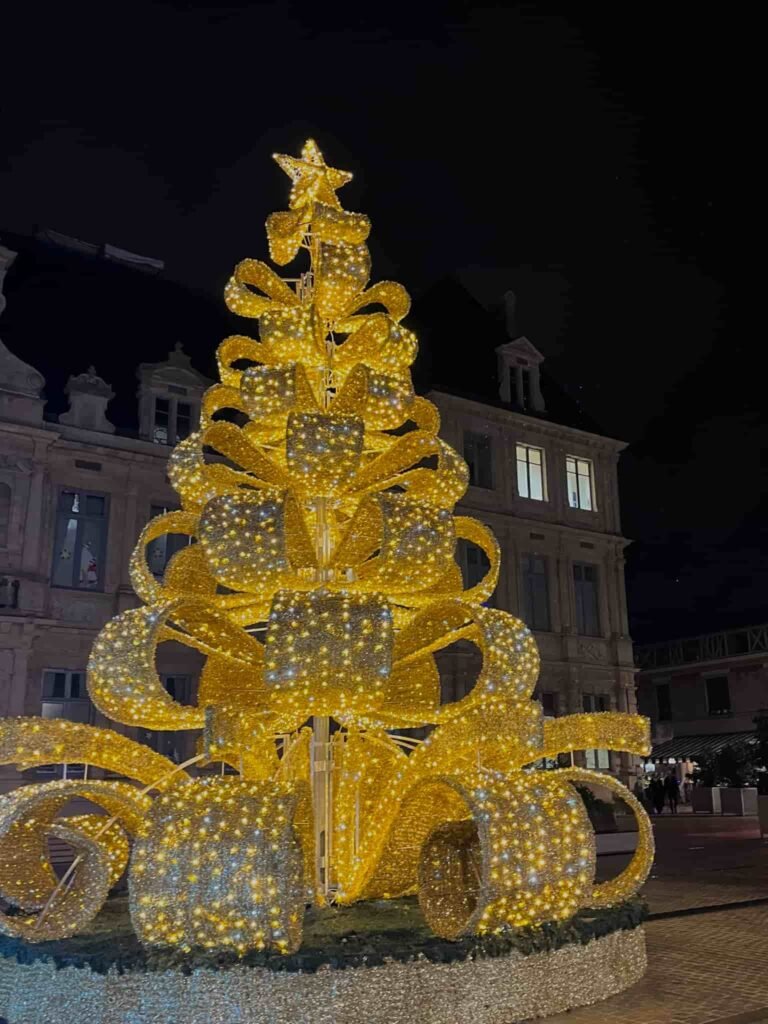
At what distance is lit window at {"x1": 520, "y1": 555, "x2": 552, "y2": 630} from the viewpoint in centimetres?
2589

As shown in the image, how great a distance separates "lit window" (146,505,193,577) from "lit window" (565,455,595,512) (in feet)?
41.3

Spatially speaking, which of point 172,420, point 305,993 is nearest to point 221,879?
point 305,993

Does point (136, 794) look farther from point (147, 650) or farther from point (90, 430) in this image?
point (90, 430)

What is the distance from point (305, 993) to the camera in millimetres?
5219

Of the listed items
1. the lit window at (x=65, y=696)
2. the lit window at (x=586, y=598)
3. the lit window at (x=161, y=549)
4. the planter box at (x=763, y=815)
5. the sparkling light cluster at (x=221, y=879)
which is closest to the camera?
the sparkling light cluster at (x=221, y=879)

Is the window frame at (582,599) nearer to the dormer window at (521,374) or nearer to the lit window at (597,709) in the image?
the lit window at (597,709)

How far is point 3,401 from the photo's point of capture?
19.7 metres

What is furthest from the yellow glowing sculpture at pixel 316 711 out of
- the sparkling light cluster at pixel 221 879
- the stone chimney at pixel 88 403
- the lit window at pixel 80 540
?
the stone chimney at pixel 88 403

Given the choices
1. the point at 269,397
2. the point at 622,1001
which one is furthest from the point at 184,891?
the point at 269,397

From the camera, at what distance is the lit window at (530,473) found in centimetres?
2698

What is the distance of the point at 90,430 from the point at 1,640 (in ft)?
17.2

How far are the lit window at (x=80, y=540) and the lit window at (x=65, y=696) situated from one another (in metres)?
1.99

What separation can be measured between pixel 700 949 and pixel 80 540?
1618 centimetres

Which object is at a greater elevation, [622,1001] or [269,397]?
[269,397]
